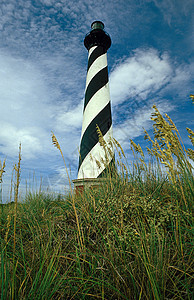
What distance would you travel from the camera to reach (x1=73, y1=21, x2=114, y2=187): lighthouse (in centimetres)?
798

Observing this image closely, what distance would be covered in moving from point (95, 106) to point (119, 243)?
23.9 feet

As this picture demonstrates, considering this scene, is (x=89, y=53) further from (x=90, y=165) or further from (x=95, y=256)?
(x=95, y=256)

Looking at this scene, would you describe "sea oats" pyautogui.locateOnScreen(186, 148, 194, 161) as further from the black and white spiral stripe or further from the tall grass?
the black and white spiral stripe

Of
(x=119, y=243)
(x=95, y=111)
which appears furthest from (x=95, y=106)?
(x=119, y=243)

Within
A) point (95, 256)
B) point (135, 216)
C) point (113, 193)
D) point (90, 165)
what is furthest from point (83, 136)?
point (95, 256)

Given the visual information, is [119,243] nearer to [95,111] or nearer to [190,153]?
[190,153]

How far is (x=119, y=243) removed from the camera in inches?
70.1

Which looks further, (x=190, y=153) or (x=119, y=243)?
(x=190, y=153)

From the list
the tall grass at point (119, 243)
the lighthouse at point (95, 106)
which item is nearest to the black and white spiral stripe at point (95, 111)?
the lighthouse at point (95, 106)

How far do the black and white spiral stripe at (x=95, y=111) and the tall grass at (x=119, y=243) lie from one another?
4.27m

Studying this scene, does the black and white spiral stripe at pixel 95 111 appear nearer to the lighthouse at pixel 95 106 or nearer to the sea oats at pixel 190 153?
the lighthouse at pixel 95 106

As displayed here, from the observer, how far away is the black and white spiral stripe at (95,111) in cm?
798

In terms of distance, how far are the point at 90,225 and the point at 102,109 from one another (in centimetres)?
A: 692

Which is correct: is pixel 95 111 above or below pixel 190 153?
above
